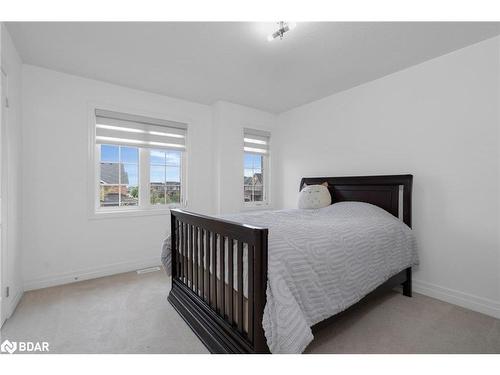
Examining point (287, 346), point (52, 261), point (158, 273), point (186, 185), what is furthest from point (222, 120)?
point (287, 346)

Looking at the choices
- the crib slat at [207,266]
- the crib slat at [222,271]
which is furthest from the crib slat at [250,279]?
the crib slat at [207,266]

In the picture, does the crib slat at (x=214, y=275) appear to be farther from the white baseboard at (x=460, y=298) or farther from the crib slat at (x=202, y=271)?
the white baseboard at (x=460, y=298)

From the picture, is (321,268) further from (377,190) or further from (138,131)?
(138,131)

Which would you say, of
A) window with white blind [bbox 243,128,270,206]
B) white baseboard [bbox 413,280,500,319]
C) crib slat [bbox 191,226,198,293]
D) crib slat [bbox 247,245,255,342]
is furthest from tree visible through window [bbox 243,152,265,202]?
crib slat [bbox 247,245,255,342]

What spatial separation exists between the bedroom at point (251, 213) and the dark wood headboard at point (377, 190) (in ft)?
0.06

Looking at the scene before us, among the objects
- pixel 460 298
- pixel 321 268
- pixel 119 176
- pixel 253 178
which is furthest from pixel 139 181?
pixel 460 298

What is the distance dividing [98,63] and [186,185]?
1771 millimetres

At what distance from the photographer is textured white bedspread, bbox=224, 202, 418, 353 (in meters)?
1.22

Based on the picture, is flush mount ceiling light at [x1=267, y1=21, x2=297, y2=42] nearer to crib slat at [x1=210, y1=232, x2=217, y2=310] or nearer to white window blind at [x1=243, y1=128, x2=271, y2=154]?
crib slat at [x1=210, y1=232, x2=217, y2=310]

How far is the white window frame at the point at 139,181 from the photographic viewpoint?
279 cm

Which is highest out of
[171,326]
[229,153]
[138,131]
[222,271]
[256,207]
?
[138,131]

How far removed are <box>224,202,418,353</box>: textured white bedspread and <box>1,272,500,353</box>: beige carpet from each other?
0.78 feet

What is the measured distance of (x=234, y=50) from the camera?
2197mm

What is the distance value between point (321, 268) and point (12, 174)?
8.57ft
